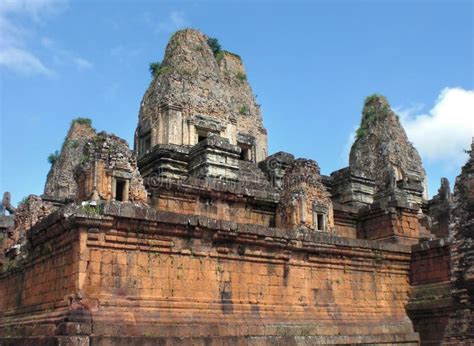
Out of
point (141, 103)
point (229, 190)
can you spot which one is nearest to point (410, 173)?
point (141, 103)

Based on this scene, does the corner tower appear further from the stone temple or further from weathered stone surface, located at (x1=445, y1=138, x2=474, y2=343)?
weathered stone surface, located at (x1=445, y1=138, x2=474, y2=343)

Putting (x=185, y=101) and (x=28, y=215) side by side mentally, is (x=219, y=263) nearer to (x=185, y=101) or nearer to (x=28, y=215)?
(x=28, y=215)

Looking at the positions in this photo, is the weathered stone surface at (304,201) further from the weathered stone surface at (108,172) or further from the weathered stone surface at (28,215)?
the weathered stone surface at (28,215)

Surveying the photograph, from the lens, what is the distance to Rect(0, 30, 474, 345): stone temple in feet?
30.3

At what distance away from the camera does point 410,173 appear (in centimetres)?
2814

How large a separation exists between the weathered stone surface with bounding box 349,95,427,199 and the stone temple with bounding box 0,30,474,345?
8.90m

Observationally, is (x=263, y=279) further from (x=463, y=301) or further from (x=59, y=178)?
(x=59, y=178)

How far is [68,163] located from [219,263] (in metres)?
23.5

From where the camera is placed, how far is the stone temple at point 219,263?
924 cm

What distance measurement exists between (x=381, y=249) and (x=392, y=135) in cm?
1634

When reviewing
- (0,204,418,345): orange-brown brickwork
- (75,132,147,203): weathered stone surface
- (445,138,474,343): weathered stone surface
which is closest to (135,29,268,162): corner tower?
(75,132,147,203): weathered stone surface

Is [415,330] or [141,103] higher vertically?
[141,103]

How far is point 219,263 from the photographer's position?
10609mm

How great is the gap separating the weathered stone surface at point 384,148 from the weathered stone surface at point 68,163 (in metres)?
14.9
